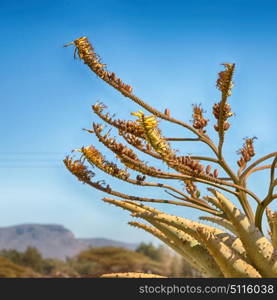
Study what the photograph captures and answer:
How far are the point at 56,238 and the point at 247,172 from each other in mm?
71957

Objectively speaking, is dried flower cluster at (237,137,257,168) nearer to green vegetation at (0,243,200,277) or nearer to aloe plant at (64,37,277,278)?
aloe plant at (64,37,277,278)

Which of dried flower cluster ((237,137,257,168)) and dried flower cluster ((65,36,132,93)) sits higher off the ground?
dried flower cluster ((65,36,132,93))

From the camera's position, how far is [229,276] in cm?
202

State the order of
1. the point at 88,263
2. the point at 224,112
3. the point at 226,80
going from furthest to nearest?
the point at 88,263 → the point at 224,112 → the point at 226,80

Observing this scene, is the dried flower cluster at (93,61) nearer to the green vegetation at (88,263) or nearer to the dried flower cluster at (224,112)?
the dried flower cluster at (224,112)

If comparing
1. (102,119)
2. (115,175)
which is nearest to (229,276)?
(115,175)

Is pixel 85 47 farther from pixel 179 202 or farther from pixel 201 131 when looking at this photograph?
pixel 179 202

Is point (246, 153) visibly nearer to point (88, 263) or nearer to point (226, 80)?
point (226, 80)

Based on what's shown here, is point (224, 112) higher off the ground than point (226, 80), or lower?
lower

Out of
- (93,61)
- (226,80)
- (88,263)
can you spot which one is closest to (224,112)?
(226,80)

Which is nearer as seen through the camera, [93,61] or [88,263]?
Result: [93,61]

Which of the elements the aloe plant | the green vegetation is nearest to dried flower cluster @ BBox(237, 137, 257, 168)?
the aloe plant
